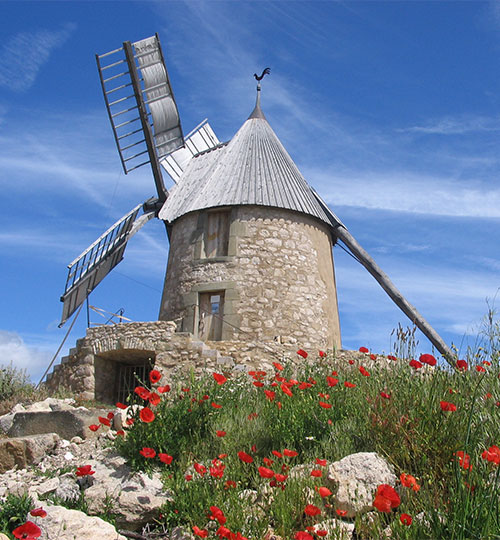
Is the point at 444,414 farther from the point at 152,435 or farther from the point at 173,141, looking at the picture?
the point at 173,141

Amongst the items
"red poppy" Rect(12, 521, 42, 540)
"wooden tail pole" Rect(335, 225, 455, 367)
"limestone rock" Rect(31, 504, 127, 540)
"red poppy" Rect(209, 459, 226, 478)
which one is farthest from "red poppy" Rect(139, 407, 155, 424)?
"wooden tail pole" Rect(335, 225, 455, 367)

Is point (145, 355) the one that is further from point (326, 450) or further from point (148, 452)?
point (326, 450)

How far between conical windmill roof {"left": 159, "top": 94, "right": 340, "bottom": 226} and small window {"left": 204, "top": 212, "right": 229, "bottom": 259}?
13.1 inches

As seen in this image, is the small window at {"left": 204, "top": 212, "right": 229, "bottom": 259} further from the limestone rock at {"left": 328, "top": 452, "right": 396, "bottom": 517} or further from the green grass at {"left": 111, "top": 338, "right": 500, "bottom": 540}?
the limestone rock at {"left": 328, "top": 452, "right": 396, "bottom": 517}

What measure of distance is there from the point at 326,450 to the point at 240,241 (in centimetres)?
848

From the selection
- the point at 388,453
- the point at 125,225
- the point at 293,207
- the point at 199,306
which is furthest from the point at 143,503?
the point at 125,225

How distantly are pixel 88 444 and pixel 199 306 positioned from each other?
594cm

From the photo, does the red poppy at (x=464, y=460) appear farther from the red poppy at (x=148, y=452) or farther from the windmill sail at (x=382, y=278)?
the windmill sail at (x=382, y=278)

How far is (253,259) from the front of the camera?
12.9 metres

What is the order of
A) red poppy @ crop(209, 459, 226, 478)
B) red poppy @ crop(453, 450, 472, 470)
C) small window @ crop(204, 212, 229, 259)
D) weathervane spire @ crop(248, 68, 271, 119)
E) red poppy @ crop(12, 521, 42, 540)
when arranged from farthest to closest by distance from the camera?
weathervane spire @ crop(248, 68, 271, 119) → small window @ crop(204, 212, 229, 259) → red poppy @ crop(209, 459, 226, 478) → red poppy @ crop(12, 521, 42, 540) → red poppy @ crop(453, 450, 472, 470)

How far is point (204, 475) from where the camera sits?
15.8ft

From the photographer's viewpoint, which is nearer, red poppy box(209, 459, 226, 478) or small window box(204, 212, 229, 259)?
red poppy box(209, 459, 226, 478)

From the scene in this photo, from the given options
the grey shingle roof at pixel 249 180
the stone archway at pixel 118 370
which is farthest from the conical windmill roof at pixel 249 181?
the stone archway at pixel 118 370

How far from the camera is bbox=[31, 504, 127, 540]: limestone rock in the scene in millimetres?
4359
